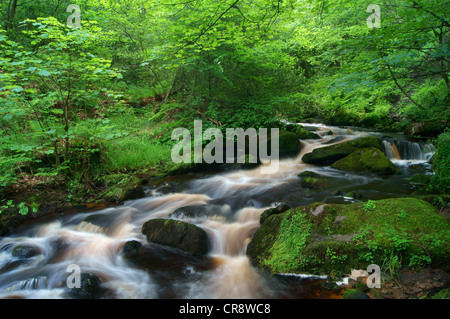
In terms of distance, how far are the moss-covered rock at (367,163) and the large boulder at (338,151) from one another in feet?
1.13

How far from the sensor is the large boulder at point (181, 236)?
14.5 ft

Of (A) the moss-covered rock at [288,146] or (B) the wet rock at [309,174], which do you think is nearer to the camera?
(B) the wet rock at [309,174]

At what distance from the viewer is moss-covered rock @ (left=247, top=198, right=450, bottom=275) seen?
3.00m

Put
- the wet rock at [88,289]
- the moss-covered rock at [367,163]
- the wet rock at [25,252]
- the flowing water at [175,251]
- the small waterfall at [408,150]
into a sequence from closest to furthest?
the wet rock at [88,289], the flowing water at [175,251], the wet rock at [25,252], the moss-covered rock at [367,163], the small waterfall at [408,150]

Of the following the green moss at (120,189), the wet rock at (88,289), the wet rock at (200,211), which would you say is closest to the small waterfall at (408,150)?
the wet rock at (200,211)

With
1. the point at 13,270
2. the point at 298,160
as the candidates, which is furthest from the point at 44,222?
the point at 298,160

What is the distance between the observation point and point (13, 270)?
3.97 m

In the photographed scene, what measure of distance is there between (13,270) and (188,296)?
9.37 ft

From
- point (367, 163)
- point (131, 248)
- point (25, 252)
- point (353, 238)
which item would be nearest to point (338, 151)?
point (367, 163)

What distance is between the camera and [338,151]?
29.5ft

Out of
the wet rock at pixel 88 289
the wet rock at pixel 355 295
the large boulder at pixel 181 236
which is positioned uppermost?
the wet rock at pixel 355 295

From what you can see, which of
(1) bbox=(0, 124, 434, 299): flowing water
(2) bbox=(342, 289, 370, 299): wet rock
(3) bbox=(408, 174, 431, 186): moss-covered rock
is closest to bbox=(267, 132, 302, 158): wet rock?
(1) bbox=(0, 124, 434, 299): flowing water

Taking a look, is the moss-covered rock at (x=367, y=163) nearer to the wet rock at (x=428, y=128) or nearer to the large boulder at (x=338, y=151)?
the large boulder at (x=338, y=151)

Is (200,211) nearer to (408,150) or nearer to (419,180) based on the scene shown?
(419,180)
